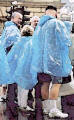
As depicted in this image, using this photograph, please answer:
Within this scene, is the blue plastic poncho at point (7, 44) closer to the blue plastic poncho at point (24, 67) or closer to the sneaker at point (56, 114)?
the blue plastic poncho at point (24, 67)

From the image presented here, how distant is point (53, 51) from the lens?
541cm

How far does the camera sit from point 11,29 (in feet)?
21.9

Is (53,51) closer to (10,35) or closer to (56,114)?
(56,114)

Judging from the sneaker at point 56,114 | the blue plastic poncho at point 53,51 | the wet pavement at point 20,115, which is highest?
the blue plastic poncho at point 53,51

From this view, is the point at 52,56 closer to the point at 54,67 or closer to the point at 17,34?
the point at 54,67

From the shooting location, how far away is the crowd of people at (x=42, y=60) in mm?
5418

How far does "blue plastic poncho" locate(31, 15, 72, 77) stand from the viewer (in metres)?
5.40

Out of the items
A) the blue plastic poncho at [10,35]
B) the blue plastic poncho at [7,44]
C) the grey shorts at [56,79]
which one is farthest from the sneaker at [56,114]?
the blue plastic poncho at [10,35]

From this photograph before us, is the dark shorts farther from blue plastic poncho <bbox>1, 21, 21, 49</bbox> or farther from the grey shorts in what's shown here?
blue plastic poncho <bbox>1, 21, 21, 49</bbox>

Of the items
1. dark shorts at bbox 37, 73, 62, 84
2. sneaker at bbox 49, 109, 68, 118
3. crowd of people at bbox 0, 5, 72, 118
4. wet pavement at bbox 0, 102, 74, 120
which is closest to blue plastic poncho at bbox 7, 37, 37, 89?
crowd of people at bbox 0, 5, 72, 118

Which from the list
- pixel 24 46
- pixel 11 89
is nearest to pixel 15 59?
pixel 24 46

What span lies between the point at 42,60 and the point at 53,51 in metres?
0.23

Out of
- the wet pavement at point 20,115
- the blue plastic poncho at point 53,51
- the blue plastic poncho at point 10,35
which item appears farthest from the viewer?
the blue plastic poncho at point 10,35

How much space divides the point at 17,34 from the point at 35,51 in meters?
1.09
